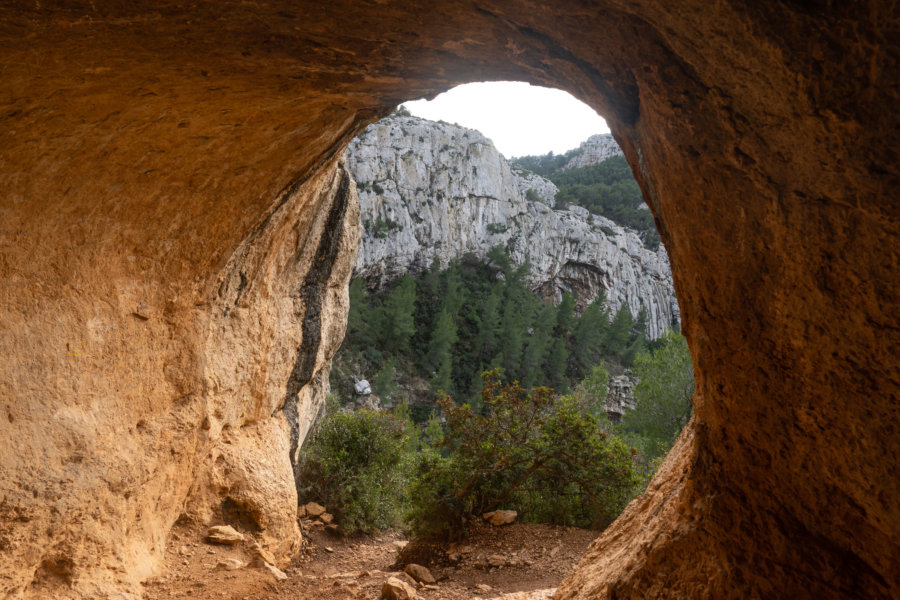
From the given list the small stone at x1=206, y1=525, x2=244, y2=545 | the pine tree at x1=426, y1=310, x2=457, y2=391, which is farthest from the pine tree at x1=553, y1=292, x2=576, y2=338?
the small stone at x1=206, y1=525, x2=244, y2=545

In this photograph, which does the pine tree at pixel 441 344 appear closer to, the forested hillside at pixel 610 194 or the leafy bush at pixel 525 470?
the leafy bush at pixel 525 470

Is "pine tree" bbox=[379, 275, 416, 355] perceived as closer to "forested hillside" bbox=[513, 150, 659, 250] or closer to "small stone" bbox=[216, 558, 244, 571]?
"forested hillside" bbox=[513, 150, 659, 250]

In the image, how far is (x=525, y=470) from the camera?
11602 millimetres

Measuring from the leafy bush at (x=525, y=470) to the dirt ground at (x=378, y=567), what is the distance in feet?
1.66

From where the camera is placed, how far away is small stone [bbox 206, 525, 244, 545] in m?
7.44

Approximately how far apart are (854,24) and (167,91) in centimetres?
425

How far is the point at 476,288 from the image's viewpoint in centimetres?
5369

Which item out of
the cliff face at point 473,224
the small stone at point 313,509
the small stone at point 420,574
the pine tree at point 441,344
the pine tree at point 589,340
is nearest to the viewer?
the small stone at point 420,574

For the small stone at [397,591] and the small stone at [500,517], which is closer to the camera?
the small stone at [397,591]

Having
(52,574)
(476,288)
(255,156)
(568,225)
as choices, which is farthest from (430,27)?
(568,225)

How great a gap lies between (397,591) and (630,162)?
618 centimetres

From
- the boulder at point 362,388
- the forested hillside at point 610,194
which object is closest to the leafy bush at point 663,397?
the boulder at point 362,388

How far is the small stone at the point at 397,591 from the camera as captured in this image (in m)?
6.92

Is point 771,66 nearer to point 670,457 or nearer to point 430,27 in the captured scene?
point 430,27
